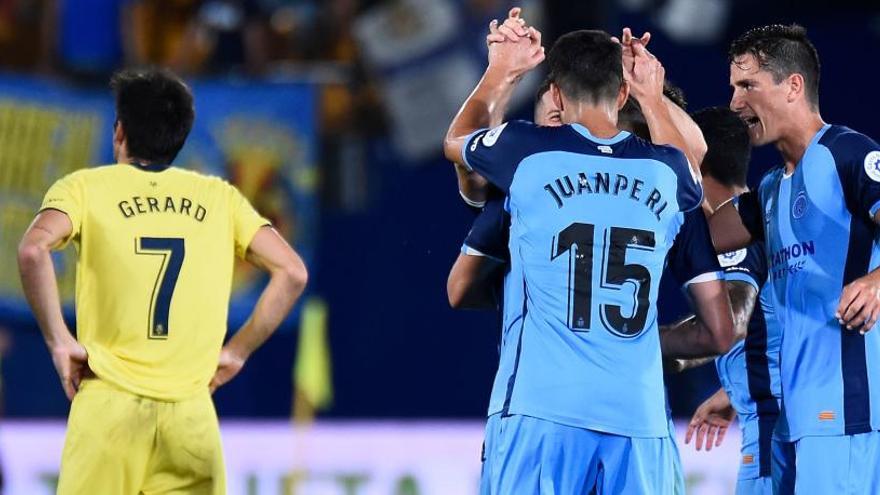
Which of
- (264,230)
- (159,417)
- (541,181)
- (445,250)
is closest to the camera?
(541,181)

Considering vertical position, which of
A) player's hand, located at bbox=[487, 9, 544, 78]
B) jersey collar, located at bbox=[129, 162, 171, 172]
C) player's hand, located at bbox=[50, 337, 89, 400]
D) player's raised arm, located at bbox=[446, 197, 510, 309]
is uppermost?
player's hand, located at bbox=[487, 9, 544, 78]

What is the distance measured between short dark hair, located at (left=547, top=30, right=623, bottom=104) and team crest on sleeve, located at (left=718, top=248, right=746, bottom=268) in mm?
791

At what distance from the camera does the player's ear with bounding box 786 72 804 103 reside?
165 inches

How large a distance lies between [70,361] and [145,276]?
0.35m

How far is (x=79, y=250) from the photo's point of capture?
14.3 ft

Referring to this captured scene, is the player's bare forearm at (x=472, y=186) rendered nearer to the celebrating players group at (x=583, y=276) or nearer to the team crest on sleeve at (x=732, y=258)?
the celebrating players group at (x=583, y=276)

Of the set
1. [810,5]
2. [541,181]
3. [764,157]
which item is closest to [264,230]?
[541,181]

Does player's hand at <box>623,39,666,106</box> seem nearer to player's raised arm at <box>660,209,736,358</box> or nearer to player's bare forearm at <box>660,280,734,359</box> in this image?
player's raised arm at <box>660,209,736,358</box>

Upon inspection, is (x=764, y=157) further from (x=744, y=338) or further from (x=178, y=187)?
(x=178, y=187)

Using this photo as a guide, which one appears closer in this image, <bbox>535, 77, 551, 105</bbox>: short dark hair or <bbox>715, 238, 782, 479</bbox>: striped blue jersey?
<bbox>535, 77, 551, 105</bbox>: short dark hair

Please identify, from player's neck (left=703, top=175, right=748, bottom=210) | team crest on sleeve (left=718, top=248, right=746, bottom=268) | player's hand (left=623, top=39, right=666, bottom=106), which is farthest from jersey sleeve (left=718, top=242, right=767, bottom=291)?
player's hand (left=623, top=39, right=666, bottom=106)

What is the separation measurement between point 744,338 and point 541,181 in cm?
114

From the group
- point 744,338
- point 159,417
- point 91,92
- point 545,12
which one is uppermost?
point 545,12

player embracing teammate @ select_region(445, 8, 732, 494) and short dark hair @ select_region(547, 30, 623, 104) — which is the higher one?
short dark hair @ select_region(547, 30, 623, 104)
